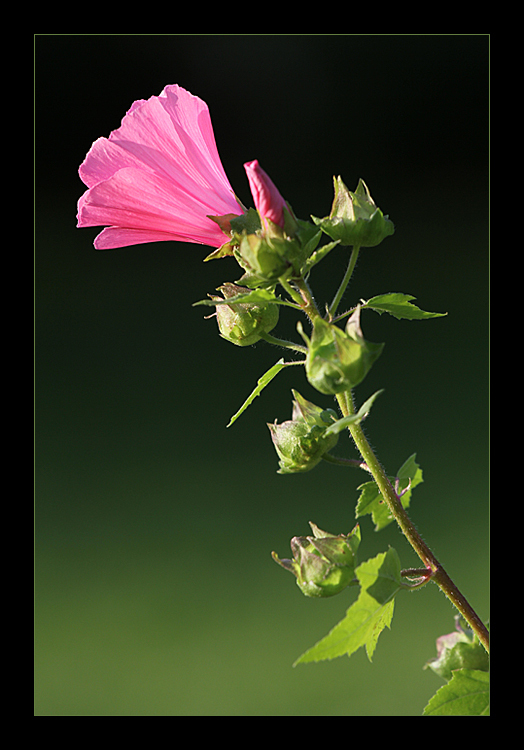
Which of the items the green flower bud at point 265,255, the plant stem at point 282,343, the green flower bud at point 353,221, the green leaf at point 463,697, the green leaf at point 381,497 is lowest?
the green leaf at point 463,697

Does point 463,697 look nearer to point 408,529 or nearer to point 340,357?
point 408,529

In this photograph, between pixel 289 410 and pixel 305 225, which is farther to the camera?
pixel 289 410

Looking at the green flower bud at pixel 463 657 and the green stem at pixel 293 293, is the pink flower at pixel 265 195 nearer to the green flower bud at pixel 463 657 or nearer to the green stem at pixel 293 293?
the green stem at pixel 293 293

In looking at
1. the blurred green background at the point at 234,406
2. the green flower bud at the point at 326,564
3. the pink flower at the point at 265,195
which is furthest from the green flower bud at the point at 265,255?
the blurred green background at the point at 234,406

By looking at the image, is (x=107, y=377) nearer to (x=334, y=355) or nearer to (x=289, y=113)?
(x=289, y=113)

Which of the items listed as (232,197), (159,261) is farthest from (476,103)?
(232,197)
